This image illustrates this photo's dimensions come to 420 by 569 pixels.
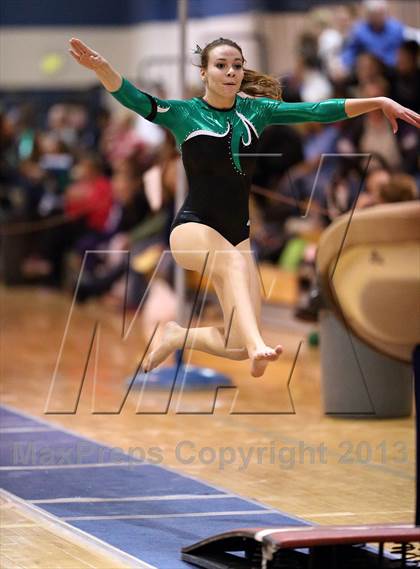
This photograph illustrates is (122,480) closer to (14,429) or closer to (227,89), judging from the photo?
(14,429)

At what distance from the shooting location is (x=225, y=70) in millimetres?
5379

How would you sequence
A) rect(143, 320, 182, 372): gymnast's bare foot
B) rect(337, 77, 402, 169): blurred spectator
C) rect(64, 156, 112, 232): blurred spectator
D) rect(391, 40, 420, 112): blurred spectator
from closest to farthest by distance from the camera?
rect(143, 320, 182, 372): gymnast's bare foot < rect(337, 77, 402, 169): blurred spectator < rect(391, 40, 420, 112): blurred spectator < rect(64, 156, 112, 232): blurred spectator

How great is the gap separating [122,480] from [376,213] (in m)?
1.99

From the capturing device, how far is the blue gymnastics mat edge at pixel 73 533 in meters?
5.31

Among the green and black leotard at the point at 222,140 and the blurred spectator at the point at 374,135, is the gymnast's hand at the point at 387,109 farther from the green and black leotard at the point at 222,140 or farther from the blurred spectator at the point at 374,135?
the blurred spectator at the point at 374,135

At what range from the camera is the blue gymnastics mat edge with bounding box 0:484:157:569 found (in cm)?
531

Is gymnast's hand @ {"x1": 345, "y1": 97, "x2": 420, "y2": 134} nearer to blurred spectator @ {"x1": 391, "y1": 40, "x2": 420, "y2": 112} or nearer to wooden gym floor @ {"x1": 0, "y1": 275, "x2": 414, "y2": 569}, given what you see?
wooden gym floor @ {"x1": 0, "y1": 275, "x2": 414, "y2": 569}

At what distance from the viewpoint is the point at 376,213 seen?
5859mm

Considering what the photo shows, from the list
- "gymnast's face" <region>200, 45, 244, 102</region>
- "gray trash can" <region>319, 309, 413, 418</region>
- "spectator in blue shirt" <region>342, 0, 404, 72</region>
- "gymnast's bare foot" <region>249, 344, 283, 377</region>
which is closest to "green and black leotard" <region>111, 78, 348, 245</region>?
"gymnast's face" <region>200, 45, 244, 102</region>

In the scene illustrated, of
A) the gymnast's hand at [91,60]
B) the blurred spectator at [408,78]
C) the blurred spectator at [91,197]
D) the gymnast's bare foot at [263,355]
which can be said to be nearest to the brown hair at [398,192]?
the gymnast's bare foot at [263,355]

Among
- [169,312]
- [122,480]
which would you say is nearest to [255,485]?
[122,480]

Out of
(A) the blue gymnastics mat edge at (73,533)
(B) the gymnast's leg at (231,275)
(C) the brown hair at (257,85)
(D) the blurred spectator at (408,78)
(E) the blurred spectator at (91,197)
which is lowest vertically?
(A) the blue gymnastics mat edge at (73,533)

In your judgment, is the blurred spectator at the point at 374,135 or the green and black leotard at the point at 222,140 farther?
the blurred spectator at the point at 374,135

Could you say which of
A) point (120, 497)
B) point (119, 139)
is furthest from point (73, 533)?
point (119, 139)
